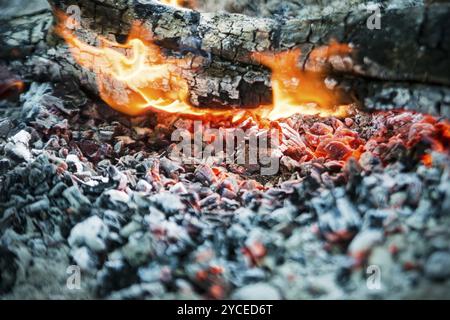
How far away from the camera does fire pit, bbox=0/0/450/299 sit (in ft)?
6.83

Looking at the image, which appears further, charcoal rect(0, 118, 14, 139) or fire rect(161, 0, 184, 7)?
fire rect(161, 0, 184, 7)

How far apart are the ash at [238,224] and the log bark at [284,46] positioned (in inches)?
11.3

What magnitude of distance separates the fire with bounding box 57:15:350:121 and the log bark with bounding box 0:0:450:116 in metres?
0.08

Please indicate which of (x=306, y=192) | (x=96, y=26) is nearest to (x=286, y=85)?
(x=306, y=192)

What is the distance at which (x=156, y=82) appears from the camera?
329 centimetres

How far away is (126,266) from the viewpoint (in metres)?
2.20

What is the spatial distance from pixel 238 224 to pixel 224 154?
89 centimetres

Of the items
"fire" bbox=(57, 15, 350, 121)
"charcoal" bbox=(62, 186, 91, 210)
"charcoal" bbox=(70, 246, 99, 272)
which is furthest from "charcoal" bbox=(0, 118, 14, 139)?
"charcoal" bbox=(70, 246, 99, 272)

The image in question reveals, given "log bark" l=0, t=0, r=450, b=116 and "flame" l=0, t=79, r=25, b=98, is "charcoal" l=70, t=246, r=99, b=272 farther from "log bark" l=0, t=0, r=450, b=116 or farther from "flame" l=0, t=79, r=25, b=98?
"flame" l=0, t=79, r=25, b=98

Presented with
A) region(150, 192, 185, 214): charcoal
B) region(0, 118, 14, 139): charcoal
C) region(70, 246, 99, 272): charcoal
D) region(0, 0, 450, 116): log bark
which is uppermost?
region(0, 0, 450, 116): log bark

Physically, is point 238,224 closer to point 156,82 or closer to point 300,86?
point 300,86

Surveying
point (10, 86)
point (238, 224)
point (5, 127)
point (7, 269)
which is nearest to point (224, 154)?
point (238, 224)

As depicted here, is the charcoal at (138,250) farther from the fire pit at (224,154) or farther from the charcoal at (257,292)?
the charcoal at (257,292)
